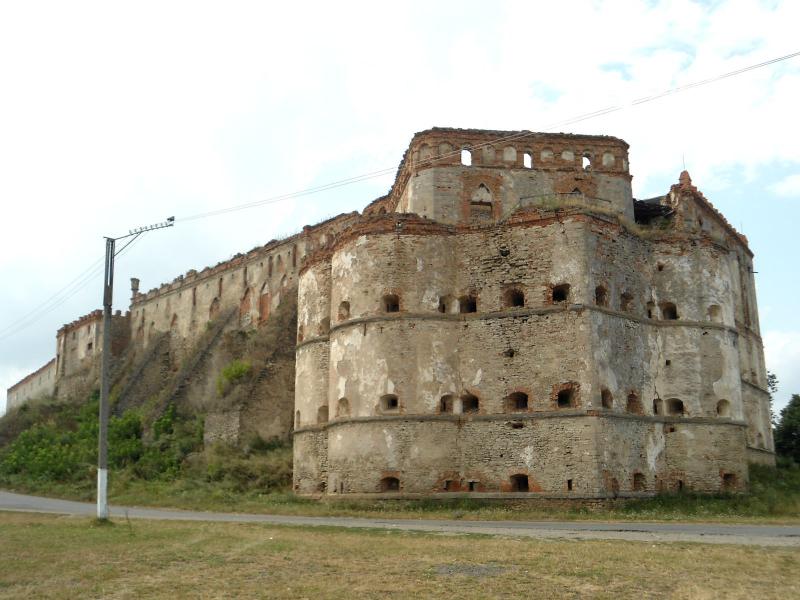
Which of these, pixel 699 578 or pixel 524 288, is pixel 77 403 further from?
pixel 699 578

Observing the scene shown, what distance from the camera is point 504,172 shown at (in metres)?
31.7

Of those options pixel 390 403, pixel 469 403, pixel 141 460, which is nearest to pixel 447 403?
pixel 469 403

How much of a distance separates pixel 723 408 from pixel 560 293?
694cm

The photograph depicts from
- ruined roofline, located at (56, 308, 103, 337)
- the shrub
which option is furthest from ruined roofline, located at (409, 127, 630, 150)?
ruined roofline, located at (56, 308, 103, 337)

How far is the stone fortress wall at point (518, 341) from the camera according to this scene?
26.2 meters

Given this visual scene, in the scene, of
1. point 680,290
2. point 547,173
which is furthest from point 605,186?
point 680,290

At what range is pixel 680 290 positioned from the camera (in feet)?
96.3

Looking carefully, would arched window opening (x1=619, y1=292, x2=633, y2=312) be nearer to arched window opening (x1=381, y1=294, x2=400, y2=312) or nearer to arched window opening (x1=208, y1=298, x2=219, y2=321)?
arched window opening (x1=381, y1=294, x2=400, y2=312)

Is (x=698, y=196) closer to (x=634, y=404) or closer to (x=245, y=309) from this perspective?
(x=634, y=404)

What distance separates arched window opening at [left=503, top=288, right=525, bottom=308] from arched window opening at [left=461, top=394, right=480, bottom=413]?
3157 mm

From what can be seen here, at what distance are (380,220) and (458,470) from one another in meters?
8.69

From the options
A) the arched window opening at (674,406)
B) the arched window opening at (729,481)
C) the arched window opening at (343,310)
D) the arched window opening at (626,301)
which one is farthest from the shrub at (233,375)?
the arched window opening at (729,481)

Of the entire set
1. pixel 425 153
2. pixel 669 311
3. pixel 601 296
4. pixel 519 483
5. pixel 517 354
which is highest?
pixel 425 153

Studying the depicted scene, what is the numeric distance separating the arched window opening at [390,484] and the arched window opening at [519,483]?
3554mm
